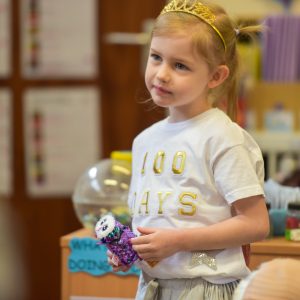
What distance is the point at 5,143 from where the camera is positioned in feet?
12.0

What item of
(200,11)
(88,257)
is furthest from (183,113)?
(88,257)

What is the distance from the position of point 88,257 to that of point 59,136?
1.88 m

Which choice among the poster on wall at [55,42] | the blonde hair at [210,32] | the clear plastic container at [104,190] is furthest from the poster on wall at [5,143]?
the blonde hair at [210,32]

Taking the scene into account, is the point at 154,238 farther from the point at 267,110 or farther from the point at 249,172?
the point at 267,110

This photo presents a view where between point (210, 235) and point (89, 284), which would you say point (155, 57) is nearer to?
point (210, 235)

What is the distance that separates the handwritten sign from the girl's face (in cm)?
57

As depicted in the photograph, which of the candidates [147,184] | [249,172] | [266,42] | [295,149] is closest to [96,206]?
[147,184]

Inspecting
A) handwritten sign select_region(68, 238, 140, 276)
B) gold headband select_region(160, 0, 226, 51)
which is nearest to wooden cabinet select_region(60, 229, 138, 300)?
handwritten sign select_region(68, 238, 140, 276)

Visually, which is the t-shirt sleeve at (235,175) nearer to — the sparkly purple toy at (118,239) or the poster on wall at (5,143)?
the sparkly purple toy at (118,239)

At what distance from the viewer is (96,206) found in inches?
78.7

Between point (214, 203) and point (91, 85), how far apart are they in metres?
2.37

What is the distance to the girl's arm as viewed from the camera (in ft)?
4.36

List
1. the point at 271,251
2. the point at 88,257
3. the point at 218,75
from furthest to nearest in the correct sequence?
1. the point at 88,257
2. the point at 271,251
3. the point at 218,75

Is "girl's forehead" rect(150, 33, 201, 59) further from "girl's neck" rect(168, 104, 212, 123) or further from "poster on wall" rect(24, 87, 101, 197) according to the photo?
"poster on wall" rect(24, 87, 101, 197)
